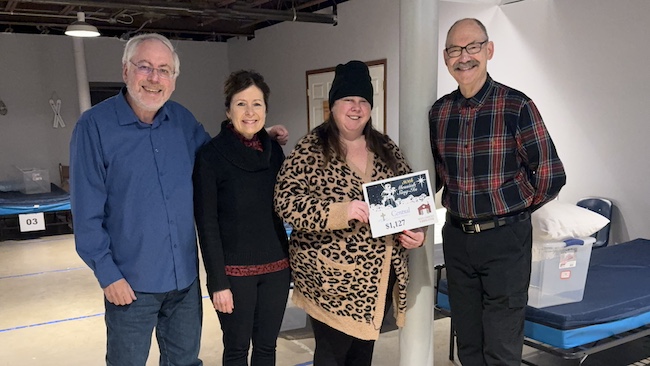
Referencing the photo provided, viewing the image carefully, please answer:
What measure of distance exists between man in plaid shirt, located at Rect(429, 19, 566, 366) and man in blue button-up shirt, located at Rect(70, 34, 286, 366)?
42.6 inches

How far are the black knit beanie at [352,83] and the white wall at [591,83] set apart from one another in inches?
121

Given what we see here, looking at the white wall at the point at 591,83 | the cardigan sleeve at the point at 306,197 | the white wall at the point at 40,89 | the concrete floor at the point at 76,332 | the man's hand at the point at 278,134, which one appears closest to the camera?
the cardigan sleeve at the point at 306,197

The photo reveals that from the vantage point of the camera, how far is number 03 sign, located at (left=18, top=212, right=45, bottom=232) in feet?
21.7

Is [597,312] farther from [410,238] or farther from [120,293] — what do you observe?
[120,293]

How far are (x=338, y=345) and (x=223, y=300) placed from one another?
0.50 meters

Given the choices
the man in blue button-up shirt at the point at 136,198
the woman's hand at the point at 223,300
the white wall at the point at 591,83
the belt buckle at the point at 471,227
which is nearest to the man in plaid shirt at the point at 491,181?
the belt buckle at the point at 471,227

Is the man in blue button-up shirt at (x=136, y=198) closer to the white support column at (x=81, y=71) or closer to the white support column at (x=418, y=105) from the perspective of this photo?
the white support column at (x=418, y=105)

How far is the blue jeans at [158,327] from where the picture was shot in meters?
1.86

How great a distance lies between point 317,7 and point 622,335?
6.13 m

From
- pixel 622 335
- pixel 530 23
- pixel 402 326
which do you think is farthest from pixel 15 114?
pixel 622 335

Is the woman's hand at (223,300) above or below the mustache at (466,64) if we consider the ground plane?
below

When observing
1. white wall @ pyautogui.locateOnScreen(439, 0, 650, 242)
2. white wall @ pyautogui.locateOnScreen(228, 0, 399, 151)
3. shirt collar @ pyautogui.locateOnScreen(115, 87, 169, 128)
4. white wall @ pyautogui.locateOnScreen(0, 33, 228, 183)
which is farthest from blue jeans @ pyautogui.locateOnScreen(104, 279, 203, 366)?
white wall @ pyautogui.locateOnScreen(0, 33, 228, 183)

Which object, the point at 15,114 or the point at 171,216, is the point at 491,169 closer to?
the point at 171,216

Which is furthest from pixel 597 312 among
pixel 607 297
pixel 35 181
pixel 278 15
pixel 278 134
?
pixel 35 181
